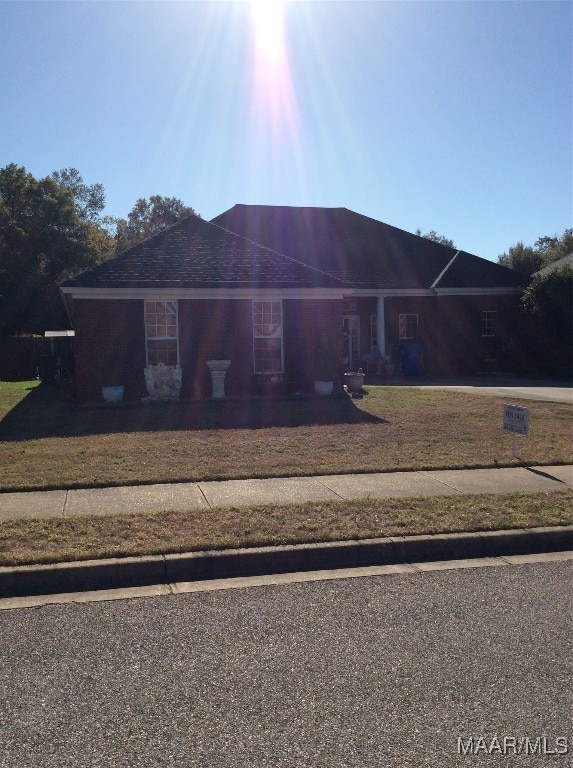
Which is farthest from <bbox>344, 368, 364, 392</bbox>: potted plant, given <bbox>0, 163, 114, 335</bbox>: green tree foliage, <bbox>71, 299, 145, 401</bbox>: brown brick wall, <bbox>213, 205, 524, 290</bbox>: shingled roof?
<bbox>0, 163, 114, 335</bbox>: green tree foliage

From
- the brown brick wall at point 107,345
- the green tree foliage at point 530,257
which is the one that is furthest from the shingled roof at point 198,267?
the green tree foliage at point 530,257

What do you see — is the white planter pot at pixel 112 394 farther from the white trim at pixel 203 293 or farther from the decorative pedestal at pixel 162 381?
the white trim at pixel 203 293

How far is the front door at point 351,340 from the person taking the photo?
2627cm

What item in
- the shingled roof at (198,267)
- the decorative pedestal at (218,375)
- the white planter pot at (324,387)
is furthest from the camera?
the white planter pot at (324,387)

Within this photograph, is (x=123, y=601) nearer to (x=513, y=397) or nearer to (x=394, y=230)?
(x=513, y=397)

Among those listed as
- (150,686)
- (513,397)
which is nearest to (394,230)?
(513,397)

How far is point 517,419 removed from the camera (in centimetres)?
1030

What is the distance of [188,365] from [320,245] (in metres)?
12.3

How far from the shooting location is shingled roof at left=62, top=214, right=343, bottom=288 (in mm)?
16281

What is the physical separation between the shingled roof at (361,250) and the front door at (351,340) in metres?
1.61

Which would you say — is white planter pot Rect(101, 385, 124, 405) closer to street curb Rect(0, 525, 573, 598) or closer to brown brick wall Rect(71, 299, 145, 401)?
brown brick wall Rect(71, 299, 145, 401)

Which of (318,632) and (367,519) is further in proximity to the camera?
(367,519)

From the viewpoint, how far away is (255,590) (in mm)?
5629

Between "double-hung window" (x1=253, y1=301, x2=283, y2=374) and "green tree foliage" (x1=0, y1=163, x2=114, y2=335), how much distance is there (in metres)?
22.8
